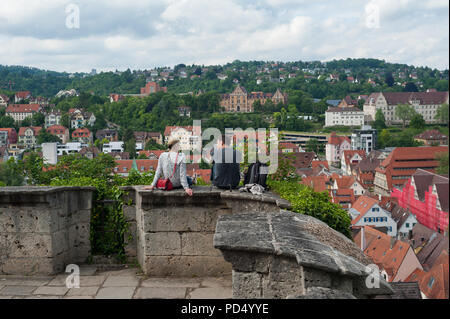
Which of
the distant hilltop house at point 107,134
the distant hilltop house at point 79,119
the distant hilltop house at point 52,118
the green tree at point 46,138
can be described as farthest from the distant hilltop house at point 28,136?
the distant hilltop house at point 52,118

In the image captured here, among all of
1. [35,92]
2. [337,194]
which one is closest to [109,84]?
[35,92]

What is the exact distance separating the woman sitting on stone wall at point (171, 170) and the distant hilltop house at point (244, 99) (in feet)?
407

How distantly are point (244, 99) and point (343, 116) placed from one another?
34647 millimetres

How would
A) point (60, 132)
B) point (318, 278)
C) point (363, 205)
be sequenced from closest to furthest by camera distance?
point (318, 278)
point (363, 205)
point (60, 132)

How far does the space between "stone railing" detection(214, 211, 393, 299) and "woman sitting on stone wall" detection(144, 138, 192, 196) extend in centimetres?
131

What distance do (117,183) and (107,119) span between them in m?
114

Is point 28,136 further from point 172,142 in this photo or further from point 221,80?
point 172,142

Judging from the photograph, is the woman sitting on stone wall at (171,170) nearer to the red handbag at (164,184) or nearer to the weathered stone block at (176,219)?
the red handbag at (164,184)

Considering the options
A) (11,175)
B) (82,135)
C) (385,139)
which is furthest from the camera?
(82,135)

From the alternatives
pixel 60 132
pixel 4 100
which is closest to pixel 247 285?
pixel 60 132

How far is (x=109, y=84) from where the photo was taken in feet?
579

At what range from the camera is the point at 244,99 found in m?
135

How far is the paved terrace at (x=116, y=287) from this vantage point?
479cm
